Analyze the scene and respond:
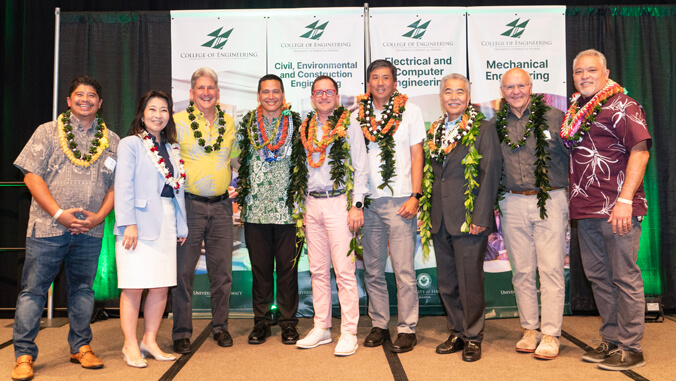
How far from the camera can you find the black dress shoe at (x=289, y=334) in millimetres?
3770

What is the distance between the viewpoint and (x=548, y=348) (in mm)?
3359

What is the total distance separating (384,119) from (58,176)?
2.23 m

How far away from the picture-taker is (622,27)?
4.97 m

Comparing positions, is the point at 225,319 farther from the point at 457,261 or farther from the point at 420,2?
the point at 420,2

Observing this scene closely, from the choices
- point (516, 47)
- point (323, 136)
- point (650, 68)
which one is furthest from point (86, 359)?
point (650, 68)

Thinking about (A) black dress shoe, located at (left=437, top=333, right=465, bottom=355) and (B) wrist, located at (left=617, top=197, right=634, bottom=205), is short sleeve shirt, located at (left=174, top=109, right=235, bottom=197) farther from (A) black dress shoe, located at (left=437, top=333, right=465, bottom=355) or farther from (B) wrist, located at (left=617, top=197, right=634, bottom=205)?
(B) wrist, located at (left=617, top=197, right=634, bottom=205)

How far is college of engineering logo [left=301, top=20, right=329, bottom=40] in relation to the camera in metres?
4.85

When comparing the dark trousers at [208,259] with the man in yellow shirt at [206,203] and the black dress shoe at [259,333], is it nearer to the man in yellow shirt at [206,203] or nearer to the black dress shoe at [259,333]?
the man in yellow shirt at [206,203]

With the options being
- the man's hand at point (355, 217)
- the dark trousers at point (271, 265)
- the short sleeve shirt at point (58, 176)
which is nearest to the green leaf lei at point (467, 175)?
the man's hand at point (355, 217)

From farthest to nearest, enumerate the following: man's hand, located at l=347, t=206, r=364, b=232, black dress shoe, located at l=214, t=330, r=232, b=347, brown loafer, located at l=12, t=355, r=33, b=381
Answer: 1. black dress shoe, located at l=214, t=330, r=232, b=347
2. man's hand, located at l=347, t=206, r=364, b=232
3. brown loafer, located at l=12, t=355, r=33, b=381

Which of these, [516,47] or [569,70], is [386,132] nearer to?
[516,47]

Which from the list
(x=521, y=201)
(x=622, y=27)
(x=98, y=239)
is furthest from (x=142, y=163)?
(x=622, y=27)

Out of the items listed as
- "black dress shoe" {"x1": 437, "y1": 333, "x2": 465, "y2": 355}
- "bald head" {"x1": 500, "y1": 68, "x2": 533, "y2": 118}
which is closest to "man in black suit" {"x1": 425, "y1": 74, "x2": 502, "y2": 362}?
"black dress shoe" {"x1": 437, "y1": 333, "x2": 465, "y2": 355}

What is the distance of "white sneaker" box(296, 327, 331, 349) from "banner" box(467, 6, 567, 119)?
2671 millimetres
